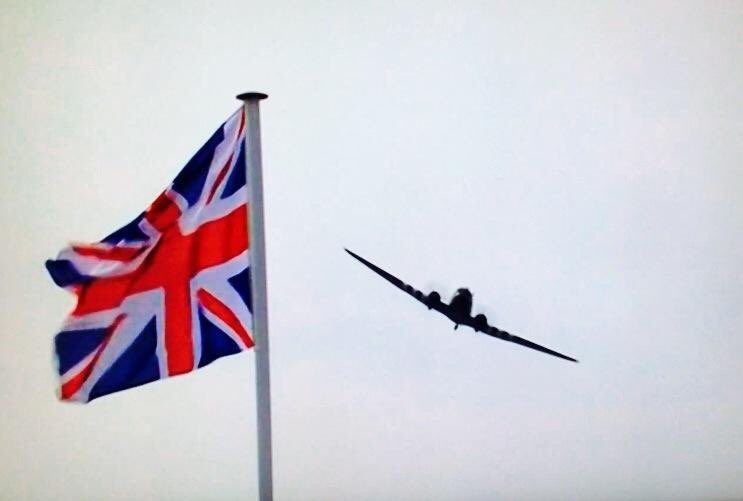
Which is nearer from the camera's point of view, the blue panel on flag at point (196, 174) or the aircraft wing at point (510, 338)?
the blue panel on flag at point (196, 174)

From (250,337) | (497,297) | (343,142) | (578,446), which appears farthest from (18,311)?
(578,446)

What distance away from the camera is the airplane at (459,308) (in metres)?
1.45

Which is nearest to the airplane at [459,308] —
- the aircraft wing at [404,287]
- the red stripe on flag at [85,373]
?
the aircraft wing at [404,287]

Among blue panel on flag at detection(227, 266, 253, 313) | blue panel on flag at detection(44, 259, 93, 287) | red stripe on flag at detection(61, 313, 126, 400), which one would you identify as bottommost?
red stripe on flag at detection(61, 313, 126, 400)

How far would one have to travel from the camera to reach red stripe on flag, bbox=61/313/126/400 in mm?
1216

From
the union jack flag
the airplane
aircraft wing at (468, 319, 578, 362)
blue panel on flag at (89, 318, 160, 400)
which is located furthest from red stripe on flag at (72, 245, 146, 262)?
aircraft wing at (468, 319, 578, 362)

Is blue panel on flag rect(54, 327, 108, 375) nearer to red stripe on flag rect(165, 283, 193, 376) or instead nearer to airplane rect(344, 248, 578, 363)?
red stripe on flag rect(165, 283, 193, 376)

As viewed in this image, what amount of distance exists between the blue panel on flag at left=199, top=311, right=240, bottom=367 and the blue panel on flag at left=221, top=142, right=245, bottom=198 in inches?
8.3

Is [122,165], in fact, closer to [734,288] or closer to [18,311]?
[18,311]

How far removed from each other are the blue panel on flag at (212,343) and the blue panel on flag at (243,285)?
2.6 inches

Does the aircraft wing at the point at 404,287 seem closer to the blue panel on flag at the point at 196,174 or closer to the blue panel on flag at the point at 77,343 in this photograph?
the blue panel on flag at the point at 196,174

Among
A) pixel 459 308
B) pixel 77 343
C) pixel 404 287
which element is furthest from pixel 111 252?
pixel 459 308

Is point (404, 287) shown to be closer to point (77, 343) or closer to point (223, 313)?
point (223, 313)

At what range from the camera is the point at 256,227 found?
1270 millimetres
